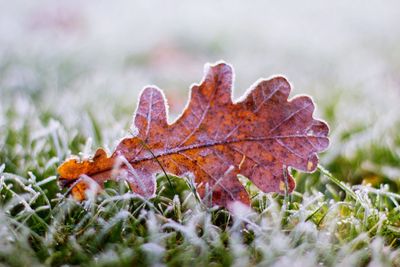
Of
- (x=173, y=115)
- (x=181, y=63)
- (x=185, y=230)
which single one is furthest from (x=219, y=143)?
(x=181, y=63)

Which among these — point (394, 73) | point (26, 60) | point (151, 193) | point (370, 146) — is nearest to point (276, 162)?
point (151, 193)

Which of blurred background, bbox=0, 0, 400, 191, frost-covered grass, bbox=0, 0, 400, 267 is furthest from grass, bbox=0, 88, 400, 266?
blurred background, bbox=0, 0, 400, 191

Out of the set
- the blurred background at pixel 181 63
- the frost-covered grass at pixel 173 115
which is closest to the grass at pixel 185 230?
the frost-covered grass at pixel 173 115

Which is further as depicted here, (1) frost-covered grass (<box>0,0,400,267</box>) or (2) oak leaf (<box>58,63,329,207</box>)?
(2) oak leaf (<box>58,63,329,207</box>)

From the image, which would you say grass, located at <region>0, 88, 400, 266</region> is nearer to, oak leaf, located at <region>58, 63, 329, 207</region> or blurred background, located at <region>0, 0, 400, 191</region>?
oak leaf, located at <region>58, 63, 329, 207</region>

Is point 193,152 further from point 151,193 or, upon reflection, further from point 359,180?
point 359,180
